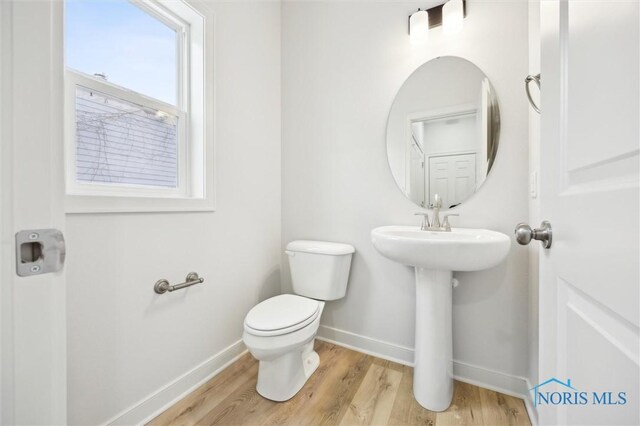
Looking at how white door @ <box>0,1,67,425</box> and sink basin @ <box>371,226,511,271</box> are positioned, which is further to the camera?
sink basin @ <box>371,226,511,271</box>

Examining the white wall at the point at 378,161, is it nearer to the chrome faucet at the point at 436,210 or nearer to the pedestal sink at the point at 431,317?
the chrome faucet at the point at 436,210

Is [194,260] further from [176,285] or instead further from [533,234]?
[533,234]

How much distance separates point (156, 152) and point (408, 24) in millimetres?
1581

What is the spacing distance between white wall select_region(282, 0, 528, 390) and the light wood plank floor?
191mm

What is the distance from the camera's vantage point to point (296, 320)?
1236 mm

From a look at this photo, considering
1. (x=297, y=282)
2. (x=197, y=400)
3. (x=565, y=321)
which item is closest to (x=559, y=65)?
(x=565, y=321)

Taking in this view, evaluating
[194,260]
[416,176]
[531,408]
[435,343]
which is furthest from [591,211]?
[194,260]

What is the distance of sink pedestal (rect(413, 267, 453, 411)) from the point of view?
→ 121cm

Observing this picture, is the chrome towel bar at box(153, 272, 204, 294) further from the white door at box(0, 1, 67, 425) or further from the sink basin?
the sink basin

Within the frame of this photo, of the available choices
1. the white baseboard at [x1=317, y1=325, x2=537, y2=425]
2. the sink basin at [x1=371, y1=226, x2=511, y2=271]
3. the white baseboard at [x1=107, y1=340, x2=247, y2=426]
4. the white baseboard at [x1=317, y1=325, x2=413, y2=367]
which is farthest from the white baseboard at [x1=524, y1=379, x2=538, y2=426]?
the white baseboard at [x1=107, y1=340, x2=247, y2=426]

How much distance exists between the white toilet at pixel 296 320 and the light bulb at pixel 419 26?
4.18 ft

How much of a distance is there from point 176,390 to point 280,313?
611mm

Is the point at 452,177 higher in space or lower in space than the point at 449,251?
higher

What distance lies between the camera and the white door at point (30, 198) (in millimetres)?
396
